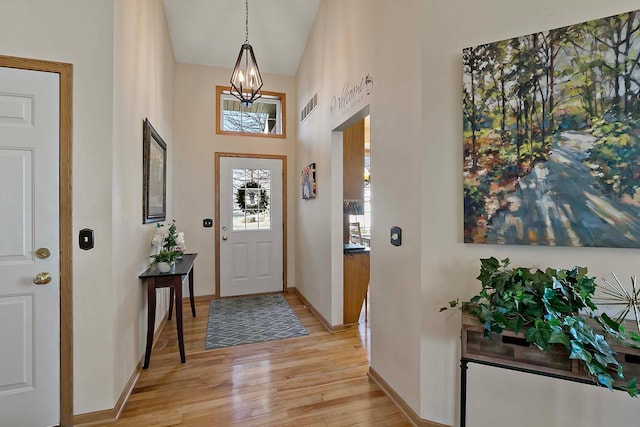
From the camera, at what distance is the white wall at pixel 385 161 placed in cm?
179

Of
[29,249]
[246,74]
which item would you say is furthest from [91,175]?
[246,74]

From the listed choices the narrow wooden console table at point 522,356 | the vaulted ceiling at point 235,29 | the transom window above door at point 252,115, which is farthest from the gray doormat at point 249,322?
the vaulted ceiling at point 235,29

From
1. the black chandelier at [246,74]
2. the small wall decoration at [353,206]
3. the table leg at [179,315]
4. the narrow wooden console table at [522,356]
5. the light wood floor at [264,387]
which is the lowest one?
the light wood floor at [264,387]

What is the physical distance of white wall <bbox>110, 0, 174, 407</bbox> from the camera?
1.87 m

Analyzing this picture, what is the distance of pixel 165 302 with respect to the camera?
3.44 metres

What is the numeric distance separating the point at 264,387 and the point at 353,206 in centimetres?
202

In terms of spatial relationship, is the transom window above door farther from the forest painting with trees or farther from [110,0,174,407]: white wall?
the forest painting with trees

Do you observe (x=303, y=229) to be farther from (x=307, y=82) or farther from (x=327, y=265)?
(x=307, y=82)

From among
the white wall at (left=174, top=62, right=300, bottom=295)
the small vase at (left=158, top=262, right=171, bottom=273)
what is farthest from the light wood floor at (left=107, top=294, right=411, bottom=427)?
the white wall at (left=174, top=62, right=300, bottom=295)

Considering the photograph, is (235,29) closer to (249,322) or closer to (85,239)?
(85,239)

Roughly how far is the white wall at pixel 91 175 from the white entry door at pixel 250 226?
8.29ft

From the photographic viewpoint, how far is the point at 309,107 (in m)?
3.86

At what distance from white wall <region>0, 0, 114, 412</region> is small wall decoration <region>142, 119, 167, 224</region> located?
2.36 ft

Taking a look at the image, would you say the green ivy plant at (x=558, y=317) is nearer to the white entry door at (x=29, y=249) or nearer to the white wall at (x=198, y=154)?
the white entry door at (x=29, y=249)
